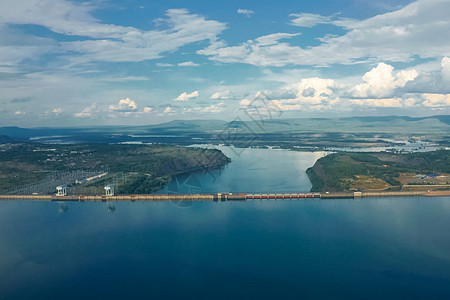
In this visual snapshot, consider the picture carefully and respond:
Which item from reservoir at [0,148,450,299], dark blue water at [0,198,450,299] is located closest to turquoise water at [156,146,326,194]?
reservoir at [0,148,450,299]

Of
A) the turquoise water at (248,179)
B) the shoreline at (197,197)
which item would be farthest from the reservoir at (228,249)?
the turquoise water at (248,179)

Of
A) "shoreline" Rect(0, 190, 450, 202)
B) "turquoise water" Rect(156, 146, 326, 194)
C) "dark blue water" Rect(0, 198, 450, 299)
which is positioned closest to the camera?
"dark blue water" Rect(0, 198, 450, 299)

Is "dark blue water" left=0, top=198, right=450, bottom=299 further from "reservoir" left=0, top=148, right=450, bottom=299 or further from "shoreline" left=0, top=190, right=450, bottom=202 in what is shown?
"shoreline" left=0, top=190, right=450, bottom=202

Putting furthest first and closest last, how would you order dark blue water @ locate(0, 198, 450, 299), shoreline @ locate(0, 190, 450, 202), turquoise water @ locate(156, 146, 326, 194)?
turquoise water @ locate(156, 146, 326, 194), shoreline @ locate(0, 190, 450, 202), dark blue water @ locate(0, 198, 450, 299)

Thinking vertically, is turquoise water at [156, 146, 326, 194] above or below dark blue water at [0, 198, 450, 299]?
above

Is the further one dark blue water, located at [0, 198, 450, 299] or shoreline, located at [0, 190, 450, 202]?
shoreline, located at [0, 190, 450, 202]

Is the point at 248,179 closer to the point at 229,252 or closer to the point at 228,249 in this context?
the point at 228,249

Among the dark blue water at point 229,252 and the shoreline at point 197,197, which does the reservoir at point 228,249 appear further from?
the shoreline at point 197,197
